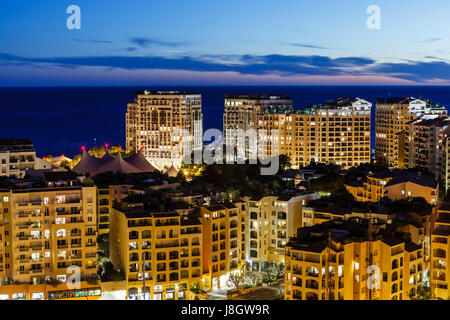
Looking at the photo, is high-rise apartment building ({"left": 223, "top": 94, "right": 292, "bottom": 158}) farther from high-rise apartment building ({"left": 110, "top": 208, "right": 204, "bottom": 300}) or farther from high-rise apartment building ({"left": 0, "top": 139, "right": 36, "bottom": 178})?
high-rise apartment building ({"left": 110, "top": 208, "right": 204, "bottom": 300})

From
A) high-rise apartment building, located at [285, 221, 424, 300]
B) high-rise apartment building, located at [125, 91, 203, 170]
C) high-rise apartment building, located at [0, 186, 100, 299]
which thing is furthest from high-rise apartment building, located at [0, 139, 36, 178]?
high-rise apartment building, located at [125, 91, 203, 170]

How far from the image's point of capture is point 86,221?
1188 cm

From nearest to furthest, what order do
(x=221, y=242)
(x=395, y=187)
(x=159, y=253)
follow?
(x=159, y=253) → (x=221, y=242) → (x=395, y=187)

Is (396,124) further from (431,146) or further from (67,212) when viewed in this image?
(67,212)

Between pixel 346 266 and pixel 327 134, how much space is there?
1767 cm

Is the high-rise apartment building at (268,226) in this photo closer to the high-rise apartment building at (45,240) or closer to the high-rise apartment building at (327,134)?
the high-rise apartment building at (45,240)

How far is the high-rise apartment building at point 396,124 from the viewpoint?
89.2 feet

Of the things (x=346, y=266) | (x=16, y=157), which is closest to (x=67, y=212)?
(x=346, y=266)

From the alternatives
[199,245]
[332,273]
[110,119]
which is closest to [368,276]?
[332,273]

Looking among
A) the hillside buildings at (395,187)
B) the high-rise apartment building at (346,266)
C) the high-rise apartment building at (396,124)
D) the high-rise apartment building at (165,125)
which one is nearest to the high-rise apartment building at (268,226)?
the high-rise apartment building at (346,266)

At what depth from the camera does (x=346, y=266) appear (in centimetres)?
959

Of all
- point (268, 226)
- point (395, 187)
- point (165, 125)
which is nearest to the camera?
point (268, 226)
